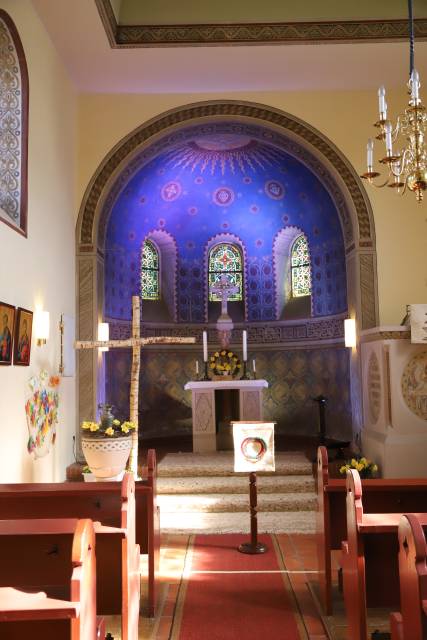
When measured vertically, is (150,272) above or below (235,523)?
above

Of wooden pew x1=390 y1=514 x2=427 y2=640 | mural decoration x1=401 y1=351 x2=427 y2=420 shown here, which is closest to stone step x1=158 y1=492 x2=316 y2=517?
mural decoration x1=401 y1=351 x2=427 y2=420

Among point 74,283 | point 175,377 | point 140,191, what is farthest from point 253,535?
point 140,191

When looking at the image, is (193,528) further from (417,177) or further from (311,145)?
(311,145)

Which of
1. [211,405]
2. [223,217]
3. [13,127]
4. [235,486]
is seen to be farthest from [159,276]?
[13,127]

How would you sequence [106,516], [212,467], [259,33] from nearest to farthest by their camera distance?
[106,516], [259,33], [212,467]

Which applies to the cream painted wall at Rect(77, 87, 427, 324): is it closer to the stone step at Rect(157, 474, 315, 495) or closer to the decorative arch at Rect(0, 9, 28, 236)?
the decorative arch at Rect(0, 9, 28, 236)

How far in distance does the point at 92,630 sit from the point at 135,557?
1.40 meters

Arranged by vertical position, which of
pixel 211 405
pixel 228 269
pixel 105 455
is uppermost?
pixel 228 269

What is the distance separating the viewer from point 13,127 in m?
6.97

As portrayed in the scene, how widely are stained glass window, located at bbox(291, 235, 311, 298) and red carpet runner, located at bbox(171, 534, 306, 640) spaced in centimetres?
797

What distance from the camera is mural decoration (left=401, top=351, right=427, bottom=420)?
8125 mm

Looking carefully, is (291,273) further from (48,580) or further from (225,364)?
(48,580)

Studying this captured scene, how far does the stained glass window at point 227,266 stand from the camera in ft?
46.2

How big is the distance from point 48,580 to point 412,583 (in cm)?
217
